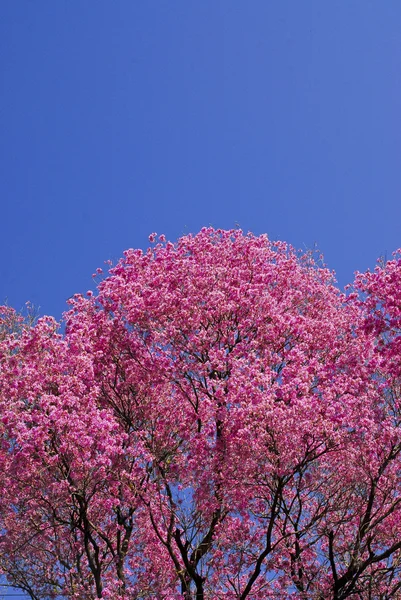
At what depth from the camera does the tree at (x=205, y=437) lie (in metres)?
12.9

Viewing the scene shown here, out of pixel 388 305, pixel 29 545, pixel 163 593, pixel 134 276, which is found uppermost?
pixel 134 276

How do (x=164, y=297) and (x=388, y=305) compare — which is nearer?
(x=388, y=305)

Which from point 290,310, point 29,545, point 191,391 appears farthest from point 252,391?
point 29,545

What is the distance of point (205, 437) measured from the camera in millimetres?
14078

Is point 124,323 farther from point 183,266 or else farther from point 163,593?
point 163,593

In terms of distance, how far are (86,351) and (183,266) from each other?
350 centimetres

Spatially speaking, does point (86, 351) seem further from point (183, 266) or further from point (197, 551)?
point (197, 551)

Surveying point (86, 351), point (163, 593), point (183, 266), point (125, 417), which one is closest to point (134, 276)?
point (183, 266)

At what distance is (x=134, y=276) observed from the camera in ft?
56.1

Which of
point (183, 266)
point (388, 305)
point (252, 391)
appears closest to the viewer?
point (252, 391)

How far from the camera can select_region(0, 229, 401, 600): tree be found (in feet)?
42.2

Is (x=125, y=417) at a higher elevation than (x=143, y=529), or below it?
higher

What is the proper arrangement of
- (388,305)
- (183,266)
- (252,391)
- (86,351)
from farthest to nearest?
(183,266), (86,351), (388,305), (252,391)

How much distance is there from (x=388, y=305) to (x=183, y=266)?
5595 millimetres
